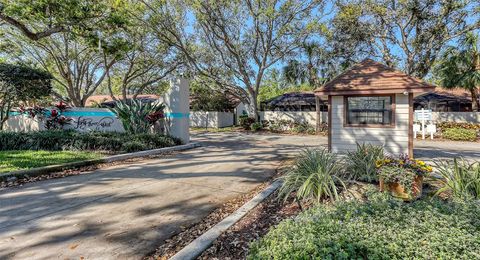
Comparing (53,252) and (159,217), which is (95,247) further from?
(159,217)

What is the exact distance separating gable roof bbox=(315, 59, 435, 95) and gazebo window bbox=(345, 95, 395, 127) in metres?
0.37

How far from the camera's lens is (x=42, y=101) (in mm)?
13031

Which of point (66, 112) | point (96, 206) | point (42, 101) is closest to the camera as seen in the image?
point (96, 206)

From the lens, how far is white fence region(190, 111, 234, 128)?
968 inches

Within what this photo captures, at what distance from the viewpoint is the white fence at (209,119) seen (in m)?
24.6

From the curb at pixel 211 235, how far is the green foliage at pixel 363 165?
79.9 inches

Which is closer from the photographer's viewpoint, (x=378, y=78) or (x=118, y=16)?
(x=378, y=78)

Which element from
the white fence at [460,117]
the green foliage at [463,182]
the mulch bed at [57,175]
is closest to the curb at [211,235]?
the green foliage at [463,182]

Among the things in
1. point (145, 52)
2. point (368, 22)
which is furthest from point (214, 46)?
point (368, 22)

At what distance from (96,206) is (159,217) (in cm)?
116

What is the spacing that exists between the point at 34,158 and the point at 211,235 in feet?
22.1

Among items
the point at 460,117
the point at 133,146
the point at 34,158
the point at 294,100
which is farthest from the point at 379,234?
the point at 294,100

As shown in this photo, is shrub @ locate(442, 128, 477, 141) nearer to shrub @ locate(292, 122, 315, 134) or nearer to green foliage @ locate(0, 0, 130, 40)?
shrub @ locate(292, 122, 315, 134)

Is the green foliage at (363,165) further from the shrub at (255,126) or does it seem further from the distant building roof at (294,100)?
the distant building roof at (294,100)
